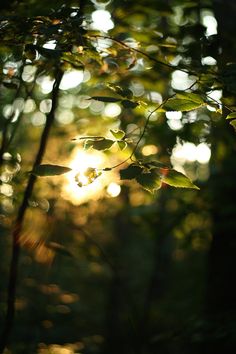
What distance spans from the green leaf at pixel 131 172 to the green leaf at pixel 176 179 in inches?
3.8

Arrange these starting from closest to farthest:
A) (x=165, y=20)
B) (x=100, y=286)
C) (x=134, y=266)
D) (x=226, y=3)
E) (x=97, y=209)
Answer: (x=226, y=3), (x=165, y=20), (x=97, y=209), (x=100, y=286), (x=134, y=266)

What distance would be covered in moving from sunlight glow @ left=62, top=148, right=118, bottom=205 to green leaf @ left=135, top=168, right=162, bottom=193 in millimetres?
161

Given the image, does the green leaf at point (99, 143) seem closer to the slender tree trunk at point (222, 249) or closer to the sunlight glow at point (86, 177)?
the sunlight glow at point (86, 177)

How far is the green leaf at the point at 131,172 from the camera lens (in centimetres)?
130

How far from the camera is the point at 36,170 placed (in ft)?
4.44

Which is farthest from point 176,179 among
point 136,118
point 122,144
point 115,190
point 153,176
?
point 136,118

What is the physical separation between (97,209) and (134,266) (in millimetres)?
13097

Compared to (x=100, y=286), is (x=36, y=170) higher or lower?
higher

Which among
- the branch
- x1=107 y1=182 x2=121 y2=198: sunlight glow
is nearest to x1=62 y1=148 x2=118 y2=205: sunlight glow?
x1=107 y1=182 x2=121 y2=198: sunlight glow

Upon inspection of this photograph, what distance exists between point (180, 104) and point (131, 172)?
0.32 metres

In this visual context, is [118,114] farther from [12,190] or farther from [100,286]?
[100,286]

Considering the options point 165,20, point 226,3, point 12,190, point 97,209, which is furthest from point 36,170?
point 97,209

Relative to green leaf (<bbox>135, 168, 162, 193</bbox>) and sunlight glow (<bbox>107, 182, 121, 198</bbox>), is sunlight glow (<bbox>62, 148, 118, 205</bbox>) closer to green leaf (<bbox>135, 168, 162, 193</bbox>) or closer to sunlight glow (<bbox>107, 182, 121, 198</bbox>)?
sunlight glow (<bbox>107, 182, 121, 198</bbox>)

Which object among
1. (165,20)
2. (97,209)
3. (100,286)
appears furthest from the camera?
(100,286)
